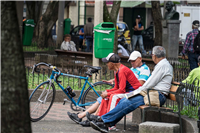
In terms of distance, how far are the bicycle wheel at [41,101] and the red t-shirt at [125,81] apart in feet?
4.44

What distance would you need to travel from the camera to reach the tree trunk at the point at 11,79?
9.91 ft

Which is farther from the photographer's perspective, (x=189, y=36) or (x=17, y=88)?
(x=189, y=36)

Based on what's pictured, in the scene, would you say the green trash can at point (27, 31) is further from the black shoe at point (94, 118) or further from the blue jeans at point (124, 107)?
the blue jeans at point (124, 107)

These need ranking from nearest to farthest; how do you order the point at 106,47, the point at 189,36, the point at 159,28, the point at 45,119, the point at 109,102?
the point at 109,102 < the point at 45,119 < the point at 106,47 < the point at 189,36 < the point at 159,28

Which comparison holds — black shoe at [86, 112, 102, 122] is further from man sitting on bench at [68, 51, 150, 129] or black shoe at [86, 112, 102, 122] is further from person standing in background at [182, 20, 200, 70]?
person standing in background at [182, 20, 200, 70]

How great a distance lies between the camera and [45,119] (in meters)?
7.31

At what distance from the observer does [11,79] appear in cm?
303

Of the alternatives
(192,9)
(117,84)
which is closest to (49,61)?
(117,84)

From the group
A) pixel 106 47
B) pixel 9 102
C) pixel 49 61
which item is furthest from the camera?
pixel 49 61

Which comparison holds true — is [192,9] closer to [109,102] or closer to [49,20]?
[49,20]

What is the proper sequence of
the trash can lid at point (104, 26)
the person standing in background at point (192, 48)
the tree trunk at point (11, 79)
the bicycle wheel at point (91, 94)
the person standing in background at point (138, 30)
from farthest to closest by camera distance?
the person standing in background at point (138, 30) → the person standing in background at point (192, 48) → the trash can lid at point (104, 26) → the bicycle wheel at point (91, 94) → the tree trunk at point (11, 79)

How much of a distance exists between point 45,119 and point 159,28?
1193 cm

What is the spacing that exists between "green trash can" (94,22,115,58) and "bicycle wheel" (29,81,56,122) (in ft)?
9.31

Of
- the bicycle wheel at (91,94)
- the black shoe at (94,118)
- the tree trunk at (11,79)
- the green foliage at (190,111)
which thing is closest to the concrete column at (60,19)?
the bicycle wheel at (91,94)
